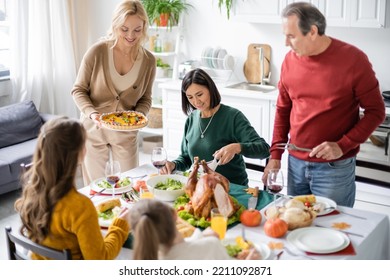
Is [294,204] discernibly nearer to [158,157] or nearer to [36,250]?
[158,157]

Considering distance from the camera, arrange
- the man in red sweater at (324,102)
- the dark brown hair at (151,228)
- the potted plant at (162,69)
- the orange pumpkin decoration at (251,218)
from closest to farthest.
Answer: the dark brown hair at (151,228) < the orange pumpkin decoration at (251,218) < the man in red sweater at (324,102) < the potted plant at (162,69)

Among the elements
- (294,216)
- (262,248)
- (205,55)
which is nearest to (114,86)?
(294,216)

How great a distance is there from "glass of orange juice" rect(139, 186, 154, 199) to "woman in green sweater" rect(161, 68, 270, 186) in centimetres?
25

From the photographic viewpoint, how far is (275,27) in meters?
4.88

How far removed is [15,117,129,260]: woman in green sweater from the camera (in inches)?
73.4

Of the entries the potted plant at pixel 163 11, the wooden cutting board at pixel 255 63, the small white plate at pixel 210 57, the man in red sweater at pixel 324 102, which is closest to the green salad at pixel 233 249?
the man in red sweater at pixel 324 102

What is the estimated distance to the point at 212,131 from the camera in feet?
9.26

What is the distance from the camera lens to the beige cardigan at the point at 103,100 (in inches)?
130

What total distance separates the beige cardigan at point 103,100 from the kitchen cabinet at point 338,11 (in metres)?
1.47

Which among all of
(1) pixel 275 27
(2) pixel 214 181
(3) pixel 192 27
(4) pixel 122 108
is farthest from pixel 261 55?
(2) pixel 214 181

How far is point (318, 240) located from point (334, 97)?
28.0 inches

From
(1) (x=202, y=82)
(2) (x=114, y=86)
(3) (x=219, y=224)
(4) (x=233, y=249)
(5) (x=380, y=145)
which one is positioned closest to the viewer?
(4) (x=233, y=249)

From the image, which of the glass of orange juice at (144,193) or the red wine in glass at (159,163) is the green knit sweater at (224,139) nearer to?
the red wine in glass at (159,163)
